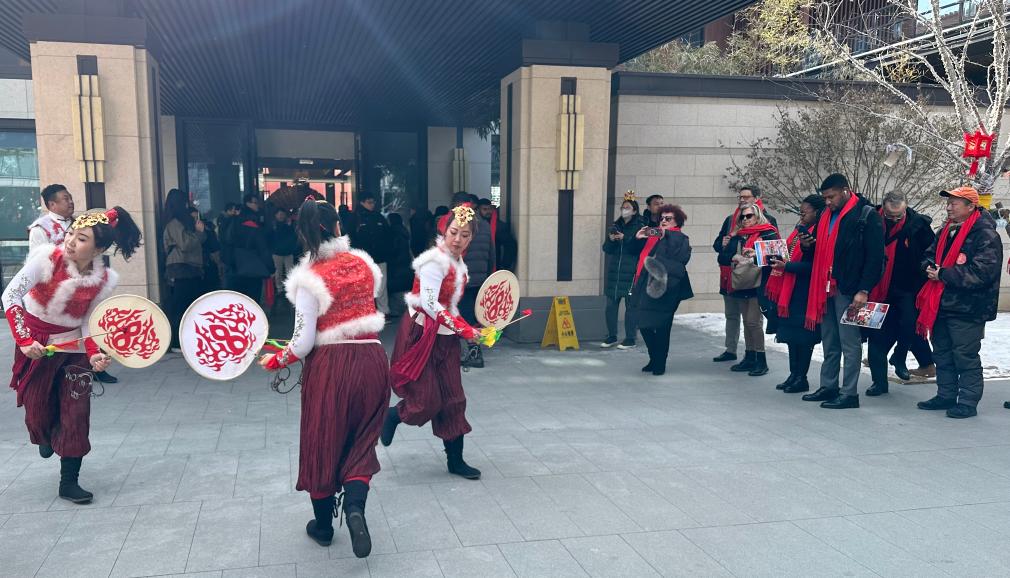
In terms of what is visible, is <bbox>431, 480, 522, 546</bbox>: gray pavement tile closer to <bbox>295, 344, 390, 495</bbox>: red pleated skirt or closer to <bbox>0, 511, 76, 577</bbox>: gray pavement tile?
<bbox>295, 344, 390, 495</bbox>: red pleated skirt

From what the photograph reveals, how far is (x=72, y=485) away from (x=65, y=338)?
796 mm

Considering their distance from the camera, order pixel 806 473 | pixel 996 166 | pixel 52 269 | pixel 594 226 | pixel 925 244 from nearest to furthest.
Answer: pixel 52 269, pixel 806 473, pixel 925 244, pixel 996 166, pixel 594 226

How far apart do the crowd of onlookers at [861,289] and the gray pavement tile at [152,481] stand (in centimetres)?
441

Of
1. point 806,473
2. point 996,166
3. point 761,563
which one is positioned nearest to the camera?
point 761,563

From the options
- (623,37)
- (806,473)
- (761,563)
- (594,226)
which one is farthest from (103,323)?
(623,37)

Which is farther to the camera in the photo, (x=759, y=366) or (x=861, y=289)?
(x=759, y=366)

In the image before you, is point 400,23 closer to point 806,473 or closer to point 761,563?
point 806,473

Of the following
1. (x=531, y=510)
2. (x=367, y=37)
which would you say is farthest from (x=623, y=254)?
(x=531, y=510)

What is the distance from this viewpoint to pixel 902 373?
710 centimetres

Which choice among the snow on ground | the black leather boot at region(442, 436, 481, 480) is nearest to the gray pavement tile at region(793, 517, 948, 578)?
the black leather boot at region(442, 436, 481, 480)

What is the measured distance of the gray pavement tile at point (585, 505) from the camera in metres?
3.70

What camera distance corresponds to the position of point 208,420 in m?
5.56

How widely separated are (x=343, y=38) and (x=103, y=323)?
19.7ft

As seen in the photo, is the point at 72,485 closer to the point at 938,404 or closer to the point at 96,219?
the point at 96,219
